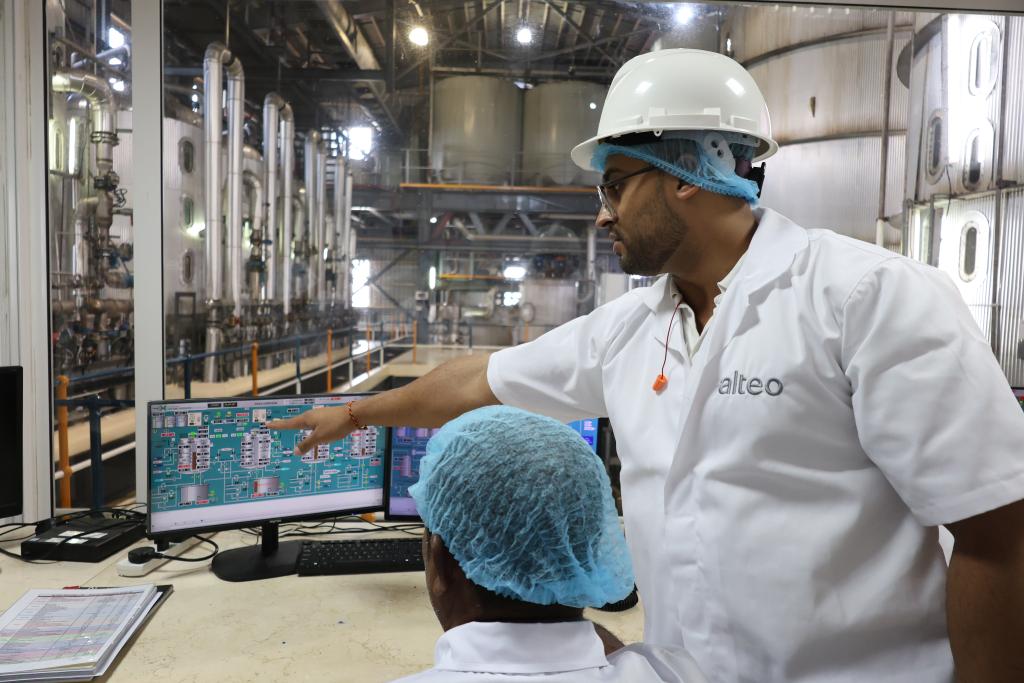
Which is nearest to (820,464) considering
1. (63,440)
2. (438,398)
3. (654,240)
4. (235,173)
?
(654,240)

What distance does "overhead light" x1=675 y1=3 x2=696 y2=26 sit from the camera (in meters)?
2.91

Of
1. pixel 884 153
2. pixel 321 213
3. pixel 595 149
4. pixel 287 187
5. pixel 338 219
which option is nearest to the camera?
pixel 595 149

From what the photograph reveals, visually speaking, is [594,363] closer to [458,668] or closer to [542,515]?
[542,515]

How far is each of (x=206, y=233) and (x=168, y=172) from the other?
267 cm

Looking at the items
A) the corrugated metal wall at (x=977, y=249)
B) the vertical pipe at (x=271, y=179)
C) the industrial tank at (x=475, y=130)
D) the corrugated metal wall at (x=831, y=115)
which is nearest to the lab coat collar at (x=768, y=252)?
the corrugated metal wall at (x=977, y=249)

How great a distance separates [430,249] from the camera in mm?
3758

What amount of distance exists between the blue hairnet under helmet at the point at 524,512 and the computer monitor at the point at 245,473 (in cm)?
98

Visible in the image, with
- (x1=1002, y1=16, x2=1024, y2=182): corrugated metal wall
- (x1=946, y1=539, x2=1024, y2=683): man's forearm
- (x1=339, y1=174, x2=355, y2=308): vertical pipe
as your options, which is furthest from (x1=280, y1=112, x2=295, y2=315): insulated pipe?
(x1=946, y1=539, x2=1024, y2=683): man's forearm

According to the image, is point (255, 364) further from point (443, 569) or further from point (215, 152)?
point (443, 569)

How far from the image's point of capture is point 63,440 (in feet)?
7.38

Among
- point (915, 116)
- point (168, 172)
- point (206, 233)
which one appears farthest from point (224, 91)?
point (915, 116)

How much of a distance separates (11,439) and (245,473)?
613 mm

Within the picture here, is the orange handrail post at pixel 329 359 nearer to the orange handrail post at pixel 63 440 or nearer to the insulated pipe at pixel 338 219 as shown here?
the insulated pipe at pixel 338 219

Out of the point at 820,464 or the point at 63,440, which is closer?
the point at 820,464
